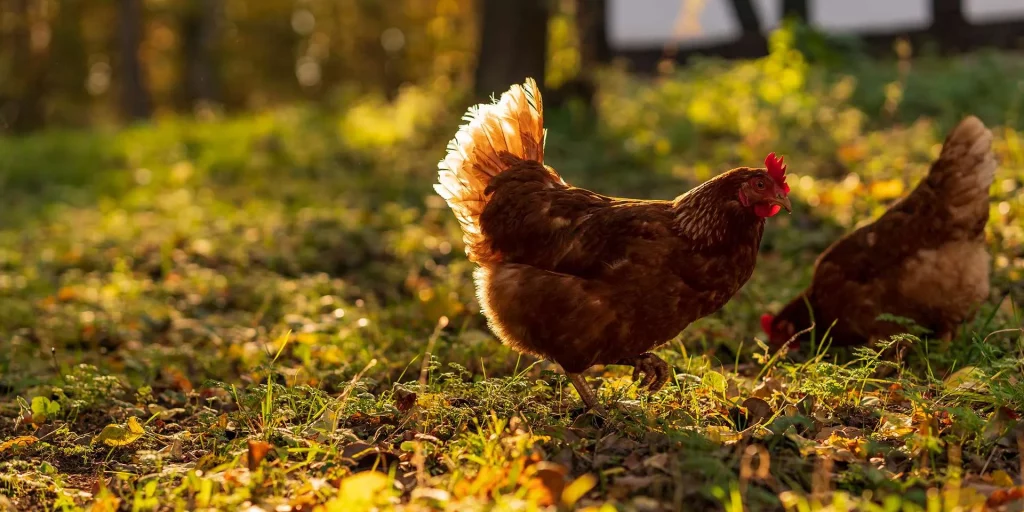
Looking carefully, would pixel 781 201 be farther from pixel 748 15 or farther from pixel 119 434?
pixel 748 15

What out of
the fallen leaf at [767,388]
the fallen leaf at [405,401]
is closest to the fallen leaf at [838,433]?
the fallen leaf at [767,388]

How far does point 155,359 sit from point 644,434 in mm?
2971

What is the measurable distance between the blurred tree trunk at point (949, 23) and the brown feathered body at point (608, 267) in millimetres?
11217

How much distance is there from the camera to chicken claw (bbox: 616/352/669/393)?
4176 mm

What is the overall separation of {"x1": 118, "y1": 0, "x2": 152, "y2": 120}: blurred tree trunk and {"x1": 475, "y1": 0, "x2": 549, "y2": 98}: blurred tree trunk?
12.8m

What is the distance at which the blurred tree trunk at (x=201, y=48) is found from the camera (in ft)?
76.8

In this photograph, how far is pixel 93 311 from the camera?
6418 mm

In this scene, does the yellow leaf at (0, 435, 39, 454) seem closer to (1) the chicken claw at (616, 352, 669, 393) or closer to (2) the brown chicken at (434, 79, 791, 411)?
(2) the brown chicken at (434, 79, 791, 411)

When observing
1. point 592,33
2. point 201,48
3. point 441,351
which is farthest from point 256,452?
point 201,48

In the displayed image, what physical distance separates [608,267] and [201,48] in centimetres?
2198

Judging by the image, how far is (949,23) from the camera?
13.7 m

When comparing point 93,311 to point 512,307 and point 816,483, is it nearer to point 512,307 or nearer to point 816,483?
point 512,307

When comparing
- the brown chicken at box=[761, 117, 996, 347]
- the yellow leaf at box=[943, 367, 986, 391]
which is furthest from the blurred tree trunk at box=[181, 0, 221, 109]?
the yellow leaf at box=[943, 367, 986, 391]

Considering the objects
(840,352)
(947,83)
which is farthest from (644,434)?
(947,83)
